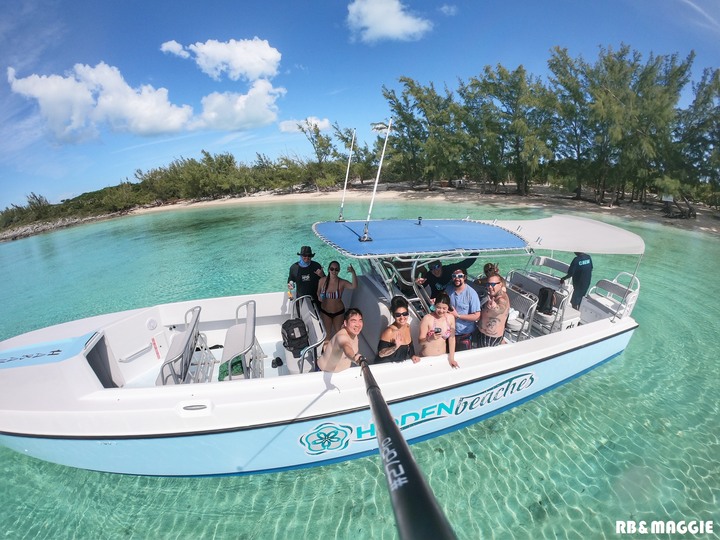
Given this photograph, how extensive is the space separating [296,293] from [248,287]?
534 cm

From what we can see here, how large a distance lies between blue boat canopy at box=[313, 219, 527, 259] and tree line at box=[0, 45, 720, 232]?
2146cm

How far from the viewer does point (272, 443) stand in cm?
312

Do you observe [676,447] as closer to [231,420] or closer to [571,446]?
[571,446]

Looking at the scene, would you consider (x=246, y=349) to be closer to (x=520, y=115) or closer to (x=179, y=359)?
(x=179, y=359)

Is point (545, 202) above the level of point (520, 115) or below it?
below

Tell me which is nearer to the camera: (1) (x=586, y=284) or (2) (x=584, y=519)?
(2) (x=584, y=519)

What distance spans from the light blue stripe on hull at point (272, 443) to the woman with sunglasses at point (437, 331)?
45cm

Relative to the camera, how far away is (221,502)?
3.45 meters

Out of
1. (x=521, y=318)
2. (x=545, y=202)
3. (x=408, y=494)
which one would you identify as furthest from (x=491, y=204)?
(x=408, y=494)

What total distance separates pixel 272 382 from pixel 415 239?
2350 millimetres

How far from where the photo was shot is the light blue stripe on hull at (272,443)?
2984mm

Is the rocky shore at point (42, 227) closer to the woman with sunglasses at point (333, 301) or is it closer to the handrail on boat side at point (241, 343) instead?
the handrail on boat side at point (241, 343)

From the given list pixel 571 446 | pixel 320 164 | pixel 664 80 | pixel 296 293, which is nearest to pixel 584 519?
pixel 571 446

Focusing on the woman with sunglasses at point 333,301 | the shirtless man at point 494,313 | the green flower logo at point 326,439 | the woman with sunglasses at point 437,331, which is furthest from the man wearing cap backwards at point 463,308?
the green flower logo at point 326,439
